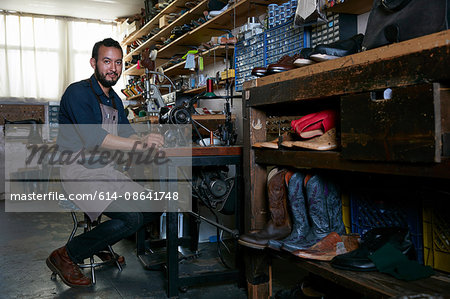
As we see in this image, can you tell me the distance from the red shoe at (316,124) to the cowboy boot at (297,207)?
19 centimetres

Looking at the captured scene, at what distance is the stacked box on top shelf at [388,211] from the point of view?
4.91 feet

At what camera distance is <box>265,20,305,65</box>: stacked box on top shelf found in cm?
263

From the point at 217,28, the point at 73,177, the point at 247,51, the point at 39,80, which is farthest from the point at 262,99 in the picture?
the point at 39,80

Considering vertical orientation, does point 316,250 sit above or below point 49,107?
below

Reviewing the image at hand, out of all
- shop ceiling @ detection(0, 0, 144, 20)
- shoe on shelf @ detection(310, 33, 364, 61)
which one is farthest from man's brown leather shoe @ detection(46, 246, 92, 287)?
shop ceiling @ detection(0, 0, 144, 20)

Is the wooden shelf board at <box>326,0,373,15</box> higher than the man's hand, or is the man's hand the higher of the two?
the wooden shelf board at <box>326,0,373,15</box>

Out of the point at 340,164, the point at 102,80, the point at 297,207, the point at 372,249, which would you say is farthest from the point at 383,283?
the point at 102,80

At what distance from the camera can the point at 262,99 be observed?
1.82 meters

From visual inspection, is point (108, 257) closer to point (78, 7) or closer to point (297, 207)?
point (297, 207)

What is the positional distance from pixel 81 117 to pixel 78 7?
19.5ft

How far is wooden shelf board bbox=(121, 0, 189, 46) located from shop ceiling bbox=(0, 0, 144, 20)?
64cm

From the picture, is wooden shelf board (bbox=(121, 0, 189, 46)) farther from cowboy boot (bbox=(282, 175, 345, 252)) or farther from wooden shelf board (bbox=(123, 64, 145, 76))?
cowboy boot (bbox=(282, 175, 345, 252))

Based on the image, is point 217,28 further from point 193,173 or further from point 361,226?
point 361,226

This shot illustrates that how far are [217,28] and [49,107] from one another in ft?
14.4
